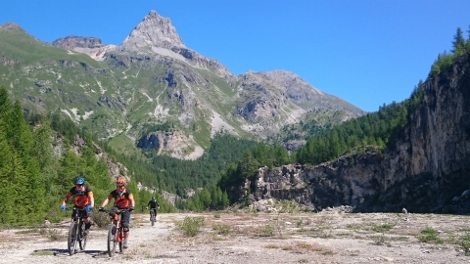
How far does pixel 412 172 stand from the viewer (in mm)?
102250

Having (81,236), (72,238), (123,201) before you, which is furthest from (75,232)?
(123,201)

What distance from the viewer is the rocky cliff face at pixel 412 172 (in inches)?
2790

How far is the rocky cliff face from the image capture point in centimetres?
7088

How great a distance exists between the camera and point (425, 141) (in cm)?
9462

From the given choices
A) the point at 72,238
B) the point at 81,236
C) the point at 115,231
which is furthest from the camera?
the point at 81,236

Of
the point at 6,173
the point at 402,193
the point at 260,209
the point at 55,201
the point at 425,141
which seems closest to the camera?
the point at 6,173

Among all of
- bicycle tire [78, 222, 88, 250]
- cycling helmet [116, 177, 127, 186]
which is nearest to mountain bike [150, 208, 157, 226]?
bicycle tire [78, 222, 88, 250]

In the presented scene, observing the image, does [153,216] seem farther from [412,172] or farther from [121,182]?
[412,172]

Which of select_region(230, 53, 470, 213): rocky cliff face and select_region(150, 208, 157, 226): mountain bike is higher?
select_region(230, 53, 470, 213): rocky cliff face

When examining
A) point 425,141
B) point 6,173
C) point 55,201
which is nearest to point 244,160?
point 425,141

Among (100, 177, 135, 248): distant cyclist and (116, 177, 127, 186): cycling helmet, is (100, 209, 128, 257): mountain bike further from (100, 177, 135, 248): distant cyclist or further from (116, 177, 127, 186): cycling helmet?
(116, 177, 127, 186): cycling helmet

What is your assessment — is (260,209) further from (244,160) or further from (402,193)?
(402,193)

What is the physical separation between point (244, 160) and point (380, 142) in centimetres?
5209

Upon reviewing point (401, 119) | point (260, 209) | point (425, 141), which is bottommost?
point (260, 209)
